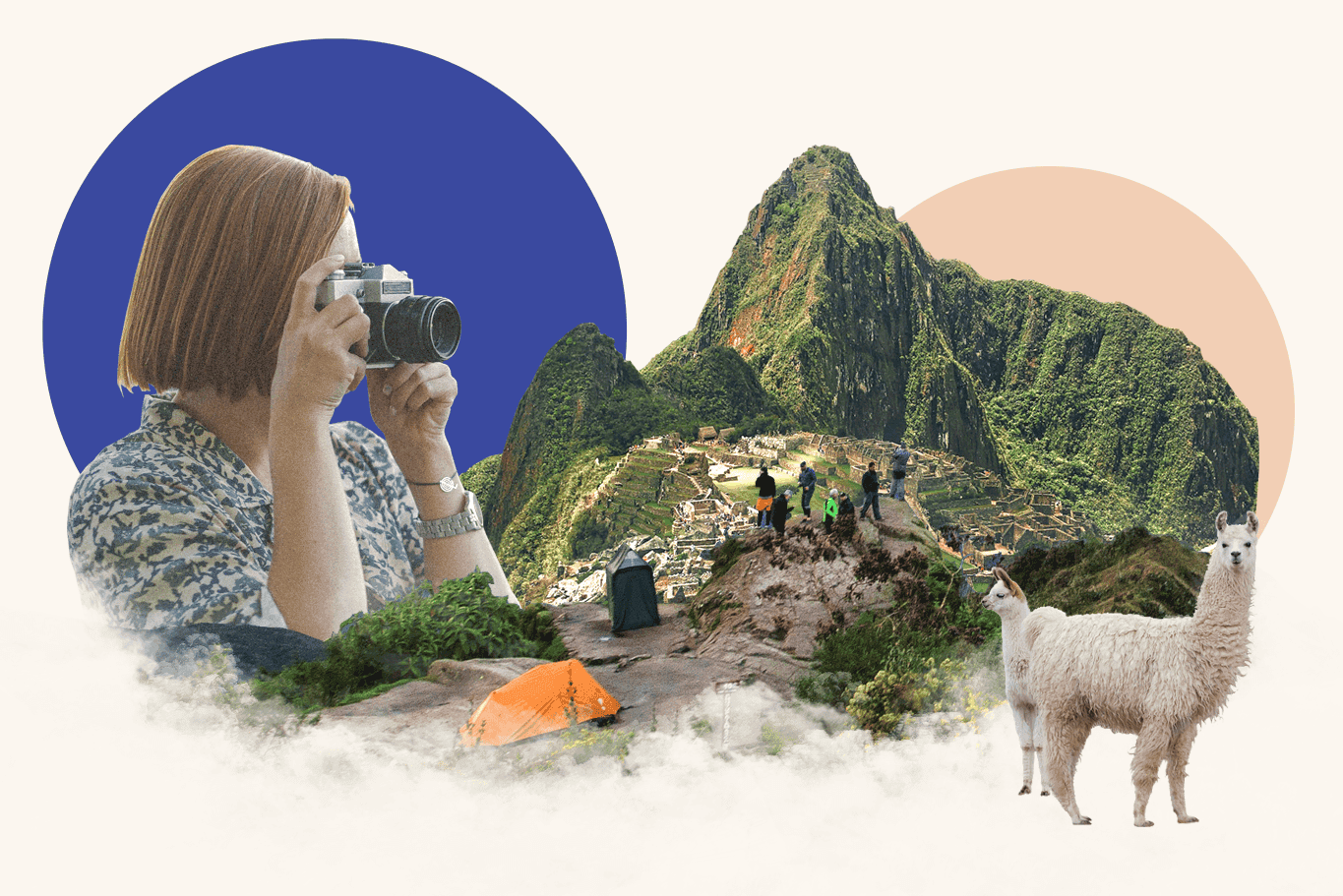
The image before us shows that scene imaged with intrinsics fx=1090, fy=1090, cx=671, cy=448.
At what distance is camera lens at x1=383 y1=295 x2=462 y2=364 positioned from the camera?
18.6ft

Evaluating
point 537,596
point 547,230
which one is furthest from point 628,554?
point 547,230

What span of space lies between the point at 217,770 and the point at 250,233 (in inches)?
105

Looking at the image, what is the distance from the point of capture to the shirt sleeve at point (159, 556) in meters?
5.12

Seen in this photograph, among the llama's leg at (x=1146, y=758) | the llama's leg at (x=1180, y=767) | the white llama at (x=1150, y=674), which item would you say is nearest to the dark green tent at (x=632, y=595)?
the white llama at (x=1150, y=674)

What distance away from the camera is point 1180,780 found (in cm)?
484

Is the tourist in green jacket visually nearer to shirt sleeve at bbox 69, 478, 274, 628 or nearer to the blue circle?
the blue circle

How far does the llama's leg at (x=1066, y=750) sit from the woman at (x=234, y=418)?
340 cm

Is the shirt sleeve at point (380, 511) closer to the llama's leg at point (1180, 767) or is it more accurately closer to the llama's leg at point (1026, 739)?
the llama's leg at point (1026, 739)

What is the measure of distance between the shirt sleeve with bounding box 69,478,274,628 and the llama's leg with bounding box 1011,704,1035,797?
11.9 feet

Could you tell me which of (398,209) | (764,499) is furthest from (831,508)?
(398,209)

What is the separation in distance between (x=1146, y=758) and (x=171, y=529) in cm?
458

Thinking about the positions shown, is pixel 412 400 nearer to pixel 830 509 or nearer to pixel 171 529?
pixel 171 529

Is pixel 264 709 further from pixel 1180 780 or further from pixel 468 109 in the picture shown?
pixel 1180 780

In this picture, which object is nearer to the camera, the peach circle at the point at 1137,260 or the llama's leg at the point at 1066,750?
the llama's leg at the point at 1066,750
